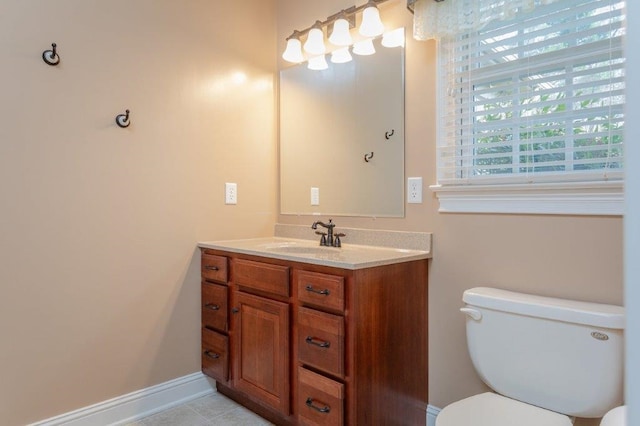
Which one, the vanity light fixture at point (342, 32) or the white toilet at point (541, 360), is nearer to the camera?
the white toilet at point (541, 360)

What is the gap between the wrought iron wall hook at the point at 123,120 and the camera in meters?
1.88

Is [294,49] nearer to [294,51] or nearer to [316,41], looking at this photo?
[294,51]

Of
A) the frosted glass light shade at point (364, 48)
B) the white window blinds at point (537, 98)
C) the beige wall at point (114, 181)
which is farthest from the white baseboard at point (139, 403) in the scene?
the frosted glass light shade at point (364, 48)

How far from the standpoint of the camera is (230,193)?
90.6 inches

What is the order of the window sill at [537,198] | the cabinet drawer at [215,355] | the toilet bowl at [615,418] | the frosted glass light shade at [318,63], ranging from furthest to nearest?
1. the frosted glass light shade at [318,63]
2. the cabinet drawer at [215,355]
3. the window sill at [537,198]
4. the toilet bowl at [615,418]

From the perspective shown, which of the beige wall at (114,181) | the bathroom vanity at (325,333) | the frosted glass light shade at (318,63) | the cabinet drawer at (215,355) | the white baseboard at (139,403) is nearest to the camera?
the bathroom vanity at (325,333)

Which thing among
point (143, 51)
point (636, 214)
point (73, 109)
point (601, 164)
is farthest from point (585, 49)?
point (73, 109)

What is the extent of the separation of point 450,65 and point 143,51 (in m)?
1.46

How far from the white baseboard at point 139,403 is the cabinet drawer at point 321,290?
0.98 m

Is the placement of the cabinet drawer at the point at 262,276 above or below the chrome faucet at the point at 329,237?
below

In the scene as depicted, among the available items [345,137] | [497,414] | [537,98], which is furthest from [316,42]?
[497,414]

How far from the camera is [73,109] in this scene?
69.1 inches

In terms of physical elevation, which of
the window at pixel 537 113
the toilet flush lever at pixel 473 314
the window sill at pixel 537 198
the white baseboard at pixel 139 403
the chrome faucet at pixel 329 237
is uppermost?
the window at pixel 537 113

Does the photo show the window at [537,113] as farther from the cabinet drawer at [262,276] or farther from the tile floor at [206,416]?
the tile floor at [206,416]
